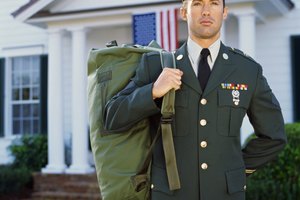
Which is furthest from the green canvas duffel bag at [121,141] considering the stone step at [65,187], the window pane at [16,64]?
the window pane at [16,64]

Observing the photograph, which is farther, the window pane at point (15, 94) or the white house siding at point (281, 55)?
the window pane at point (15, 94)

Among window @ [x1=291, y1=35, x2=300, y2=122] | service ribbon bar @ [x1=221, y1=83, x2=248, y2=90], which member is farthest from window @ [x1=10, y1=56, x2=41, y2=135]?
service ribbon bar @ [x1=221, y1=83, x2=248, y2=90]

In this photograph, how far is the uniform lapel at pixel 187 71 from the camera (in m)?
2.55

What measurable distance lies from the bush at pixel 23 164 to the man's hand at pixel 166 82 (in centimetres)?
834

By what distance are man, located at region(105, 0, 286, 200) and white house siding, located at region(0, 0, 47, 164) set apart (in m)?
9.54

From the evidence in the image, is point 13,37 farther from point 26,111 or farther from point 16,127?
point 16,127

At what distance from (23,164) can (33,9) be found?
3.25 m

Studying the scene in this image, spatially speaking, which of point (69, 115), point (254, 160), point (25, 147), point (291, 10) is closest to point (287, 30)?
point (291, 10)

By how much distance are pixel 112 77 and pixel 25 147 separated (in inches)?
351

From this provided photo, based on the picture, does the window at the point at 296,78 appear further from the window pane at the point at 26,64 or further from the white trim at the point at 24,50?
the window pane at the point at 26,64

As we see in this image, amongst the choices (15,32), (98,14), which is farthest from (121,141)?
(15,32)

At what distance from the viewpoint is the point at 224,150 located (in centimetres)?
253

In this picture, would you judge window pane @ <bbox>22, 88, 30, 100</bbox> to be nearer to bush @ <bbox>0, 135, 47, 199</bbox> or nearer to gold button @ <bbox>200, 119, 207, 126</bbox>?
bush @ <bbox>0, 135, 47, 199</bbox>

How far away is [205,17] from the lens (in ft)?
8.14
